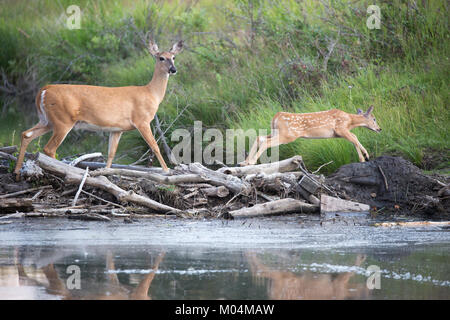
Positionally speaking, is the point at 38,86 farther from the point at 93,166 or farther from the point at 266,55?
the point at 93,166

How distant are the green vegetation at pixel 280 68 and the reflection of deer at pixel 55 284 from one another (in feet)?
19.8

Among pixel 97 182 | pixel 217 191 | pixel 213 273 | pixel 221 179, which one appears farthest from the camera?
pixel 221 179

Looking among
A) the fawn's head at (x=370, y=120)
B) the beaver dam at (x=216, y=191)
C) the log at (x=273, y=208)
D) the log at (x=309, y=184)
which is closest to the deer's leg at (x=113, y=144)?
the beaver dam at (x=216, y=191)

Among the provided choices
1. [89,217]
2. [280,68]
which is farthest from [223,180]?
[280,68]

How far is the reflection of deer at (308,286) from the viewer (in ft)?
17.5

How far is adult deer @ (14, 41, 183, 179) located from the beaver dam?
584 millimetres

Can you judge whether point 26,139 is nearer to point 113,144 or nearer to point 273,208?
point 113,144

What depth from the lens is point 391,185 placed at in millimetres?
10352

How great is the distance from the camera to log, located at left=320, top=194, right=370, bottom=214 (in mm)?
9906

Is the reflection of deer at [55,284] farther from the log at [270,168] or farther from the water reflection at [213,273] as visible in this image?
the log at [270,168]

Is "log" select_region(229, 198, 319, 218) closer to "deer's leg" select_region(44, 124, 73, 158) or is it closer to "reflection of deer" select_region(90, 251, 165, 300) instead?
"deer's leg" select_region(44, 124, 73, 158)

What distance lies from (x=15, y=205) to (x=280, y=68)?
7989 millimetres

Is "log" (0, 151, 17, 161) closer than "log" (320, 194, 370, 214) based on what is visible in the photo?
No

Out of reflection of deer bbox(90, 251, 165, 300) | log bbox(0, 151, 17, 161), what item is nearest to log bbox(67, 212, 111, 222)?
log bbox(0, 151, 17, 161)
